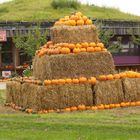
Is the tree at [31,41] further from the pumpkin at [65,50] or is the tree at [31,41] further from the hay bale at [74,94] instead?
the hay bale at [74,94]

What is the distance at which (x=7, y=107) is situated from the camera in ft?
66.8

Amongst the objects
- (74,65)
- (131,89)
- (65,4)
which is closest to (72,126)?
(74,65)

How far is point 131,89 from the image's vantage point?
756 inches

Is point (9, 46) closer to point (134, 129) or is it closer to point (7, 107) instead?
point (7, 107)

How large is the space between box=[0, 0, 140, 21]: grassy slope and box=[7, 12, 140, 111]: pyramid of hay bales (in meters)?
37.7

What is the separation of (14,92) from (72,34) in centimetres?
292

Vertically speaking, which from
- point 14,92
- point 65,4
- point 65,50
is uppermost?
point 65,50

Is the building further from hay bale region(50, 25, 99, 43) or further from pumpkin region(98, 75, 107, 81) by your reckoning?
pumpkin region(98, 75, 107, 81)

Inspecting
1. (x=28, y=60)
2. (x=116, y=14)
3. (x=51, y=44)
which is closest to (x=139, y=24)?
(x=28, y=60)

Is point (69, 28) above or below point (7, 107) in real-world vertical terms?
above

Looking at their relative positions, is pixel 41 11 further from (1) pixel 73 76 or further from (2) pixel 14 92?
(1) pixel 73 76

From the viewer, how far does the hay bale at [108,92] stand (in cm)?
1865

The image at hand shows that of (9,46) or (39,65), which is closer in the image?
(39,65)

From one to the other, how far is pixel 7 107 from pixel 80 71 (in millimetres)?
3089
